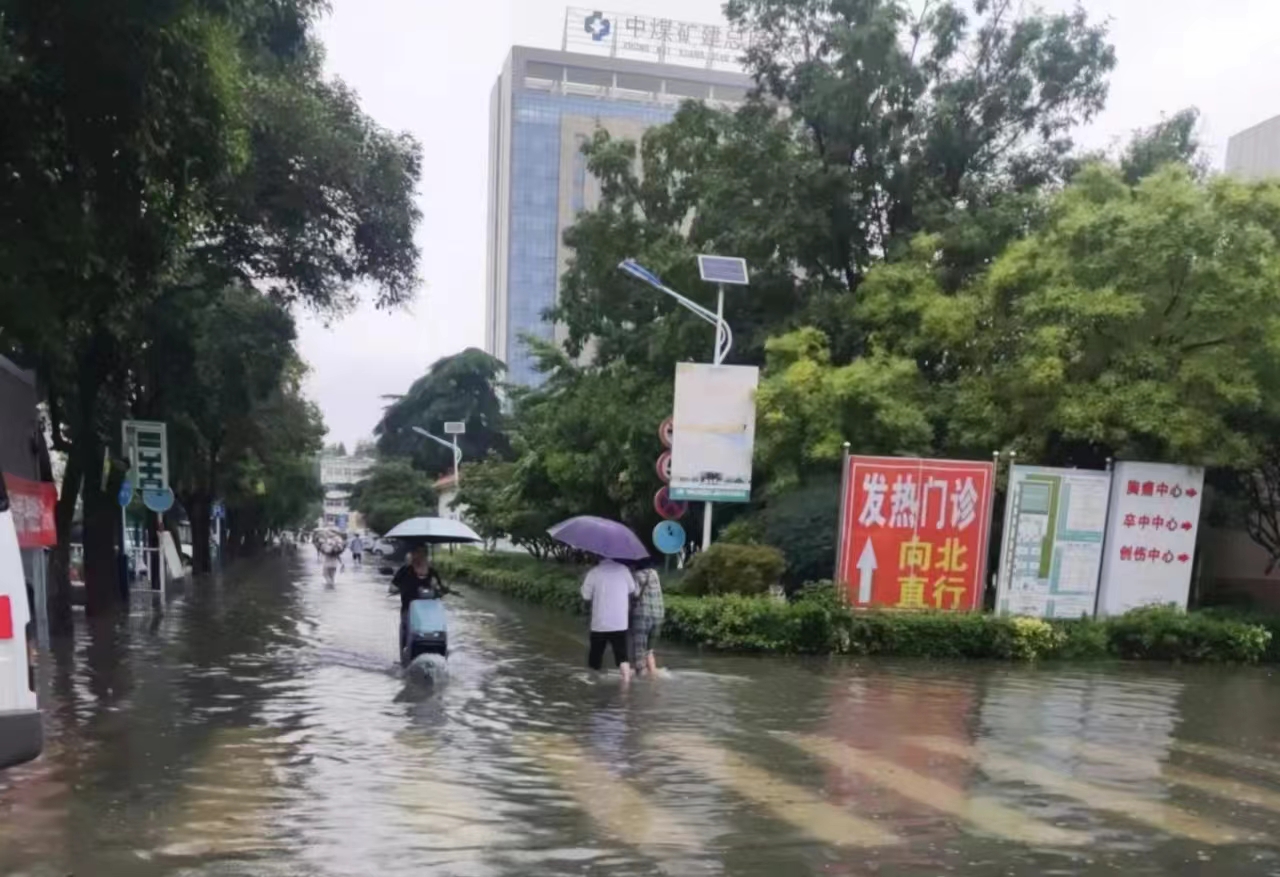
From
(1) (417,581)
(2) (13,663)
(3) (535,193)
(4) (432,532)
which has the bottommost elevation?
(1) (417,581)

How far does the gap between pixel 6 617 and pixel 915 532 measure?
41.8 ft

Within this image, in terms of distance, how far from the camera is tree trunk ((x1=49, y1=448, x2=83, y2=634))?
15922 mm

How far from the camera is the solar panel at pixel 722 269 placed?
56.5 ft

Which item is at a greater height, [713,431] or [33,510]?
[713,431]

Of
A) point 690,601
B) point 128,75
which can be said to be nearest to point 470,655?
point 690,601

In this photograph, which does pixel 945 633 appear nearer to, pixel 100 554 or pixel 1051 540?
pixel 1051 540

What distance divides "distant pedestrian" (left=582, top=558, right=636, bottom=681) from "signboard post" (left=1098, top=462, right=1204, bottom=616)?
8.21m

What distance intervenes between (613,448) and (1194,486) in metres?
10.0

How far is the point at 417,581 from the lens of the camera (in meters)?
11.5

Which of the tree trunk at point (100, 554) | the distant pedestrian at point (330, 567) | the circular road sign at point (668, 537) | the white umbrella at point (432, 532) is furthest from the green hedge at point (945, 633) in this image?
the distant pedestrian at point (330, 567)

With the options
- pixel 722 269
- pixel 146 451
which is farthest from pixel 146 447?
pixel 722 269

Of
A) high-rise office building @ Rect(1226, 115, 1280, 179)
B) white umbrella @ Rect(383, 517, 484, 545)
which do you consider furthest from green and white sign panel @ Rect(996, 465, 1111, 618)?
high-rise office building @ Rect(1226, 115, 1280, 179)

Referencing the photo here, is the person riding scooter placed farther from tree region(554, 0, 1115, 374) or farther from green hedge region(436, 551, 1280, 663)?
tree region(554, 0, 1115, 374)

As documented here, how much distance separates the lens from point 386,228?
649 inches
